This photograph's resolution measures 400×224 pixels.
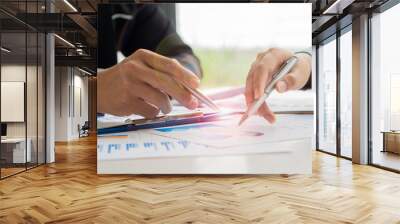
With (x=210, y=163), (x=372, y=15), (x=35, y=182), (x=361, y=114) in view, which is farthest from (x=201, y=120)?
(x=372, y=15)

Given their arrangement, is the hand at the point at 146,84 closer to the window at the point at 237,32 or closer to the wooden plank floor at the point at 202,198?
the window at the point at 237,32

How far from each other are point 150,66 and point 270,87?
1.99 meters

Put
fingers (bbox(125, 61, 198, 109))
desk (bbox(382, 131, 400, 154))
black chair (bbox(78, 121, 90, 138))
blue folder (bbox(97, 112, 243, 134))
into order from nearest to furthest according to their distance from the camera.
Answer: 1. fingers (bbox(125, 61, 198, 109))
2. blue folder (bbox(97, 112, 243, 134))
3. desk (bbox(382, 131, 400, 154))
4. black chair (bbox(78, 121, 90, 138))

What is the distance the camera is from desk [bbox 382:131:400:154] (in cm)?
708

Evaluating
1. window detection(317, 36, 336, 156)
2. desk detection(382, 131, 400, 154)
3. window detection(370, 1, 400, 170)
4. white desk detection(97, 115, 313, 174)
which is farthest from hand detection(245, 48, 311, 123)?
window detection(317, 36, 336, 156)

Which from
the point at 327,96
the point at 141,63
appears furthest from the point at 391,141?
the point at 141,63

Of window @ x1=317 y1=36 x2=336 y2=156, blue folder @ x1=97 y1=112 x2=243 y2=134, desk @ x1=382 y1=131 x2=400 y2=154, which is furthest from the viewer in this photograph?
window @ x1=317 y1=36 x2=336 y2=156

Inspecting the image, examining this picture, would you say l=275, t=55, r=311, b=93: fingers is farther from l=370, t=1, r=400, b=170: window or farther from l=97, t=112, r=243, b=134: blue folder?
l=370, t=1, r=400, b=170: window

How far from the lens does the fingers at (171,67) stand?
21.1 ft

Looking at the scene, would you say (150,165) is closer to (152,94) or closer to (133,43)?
(152,94)

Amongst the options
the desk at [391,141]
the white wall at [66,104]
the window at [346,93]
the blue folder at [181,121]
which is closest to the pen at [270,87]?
the blue folder at [181,121]

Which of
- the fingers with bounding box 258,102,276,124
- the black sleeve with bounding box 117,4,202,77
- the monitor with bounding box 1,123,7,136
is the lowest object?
the monitor with bounding box 1,123,7,136

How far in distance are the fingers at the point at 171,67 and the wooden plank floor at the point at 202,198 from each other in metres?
1.62

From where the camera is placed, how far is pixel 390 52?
288 inches
